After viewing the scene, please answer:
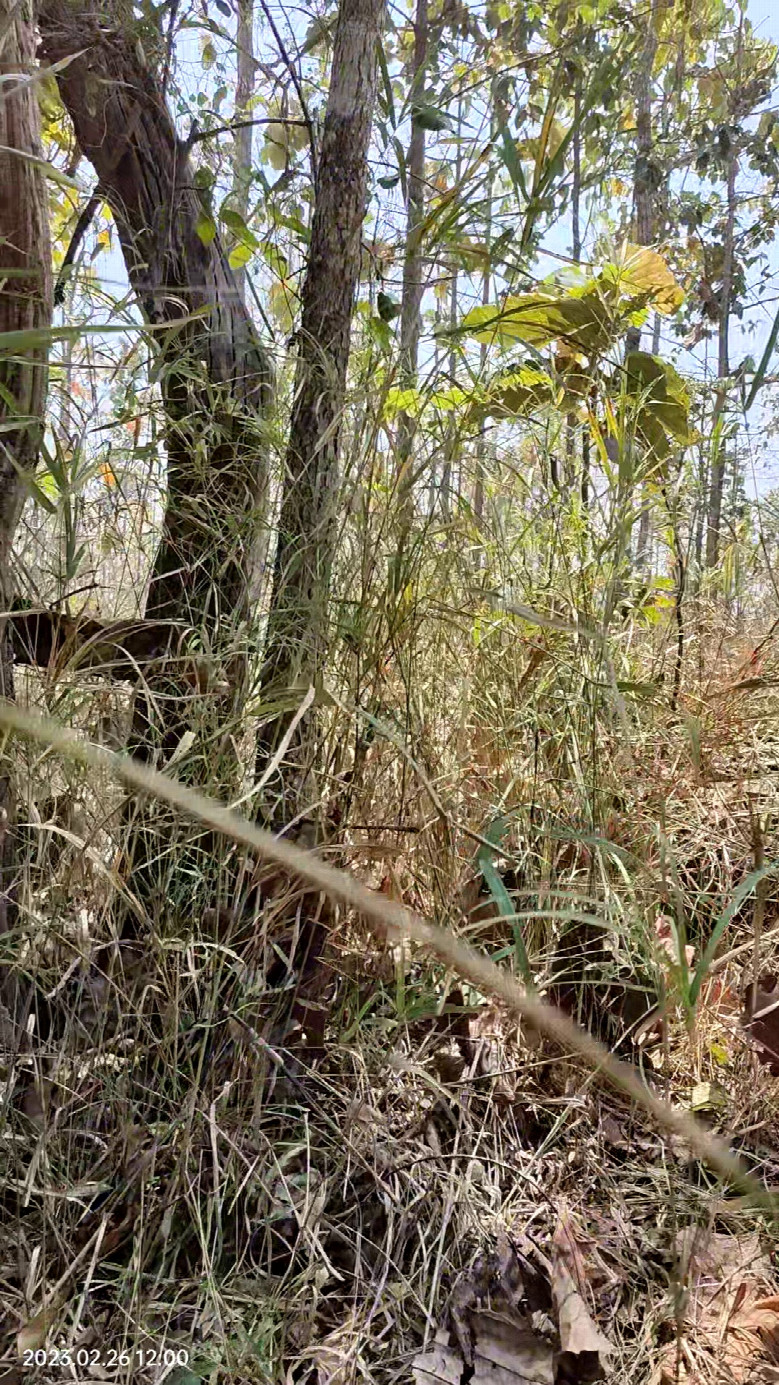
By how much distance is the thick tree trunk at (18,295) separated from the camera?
2.43 ft

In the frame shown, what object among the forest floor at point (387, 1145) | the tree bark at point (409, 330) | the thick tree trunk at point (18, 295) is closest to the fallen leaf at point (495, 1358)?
the forest floor at point (387, 1145)

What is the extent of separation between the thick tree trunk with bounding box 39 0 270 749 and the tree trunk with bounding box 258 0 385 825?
0.17 ft

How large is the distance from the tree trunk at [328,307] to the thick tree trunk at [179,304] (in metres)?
0.05

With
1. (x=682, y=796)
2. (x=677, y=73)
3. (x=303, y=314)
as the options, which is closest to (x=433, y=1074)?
(x=682, y=796)

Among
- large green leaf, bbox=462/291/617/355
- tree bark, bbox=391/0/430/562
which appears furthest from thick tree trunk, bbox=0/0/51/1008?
large green leaf, bbox=462/291/617/355

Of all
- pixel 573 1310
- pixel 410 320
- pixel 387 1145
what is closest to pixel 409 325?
pixel 410 320

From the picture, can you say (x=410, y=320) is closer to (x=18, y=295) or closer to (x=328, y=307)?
(x=328, y=307)

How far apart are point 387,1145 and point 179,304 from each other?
1.02 meters

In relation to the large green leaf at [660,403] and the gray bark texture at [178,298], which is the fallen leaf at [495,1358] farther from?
the large green leaf at [660,403]

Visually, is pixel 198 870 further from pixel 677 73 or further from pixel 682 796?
pixel 677 73

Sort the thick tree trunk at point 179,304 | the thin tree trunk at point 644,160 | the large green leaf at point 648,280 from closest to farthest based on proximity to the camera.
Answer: the thick tree trunk at point 179,304, the large green leaf at point 648,280, the thin tree trunk at point 644,160

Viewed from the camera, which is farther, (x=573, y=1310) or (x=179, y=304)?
(x=179, y=304)

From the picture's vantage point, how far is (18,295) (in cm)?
70
